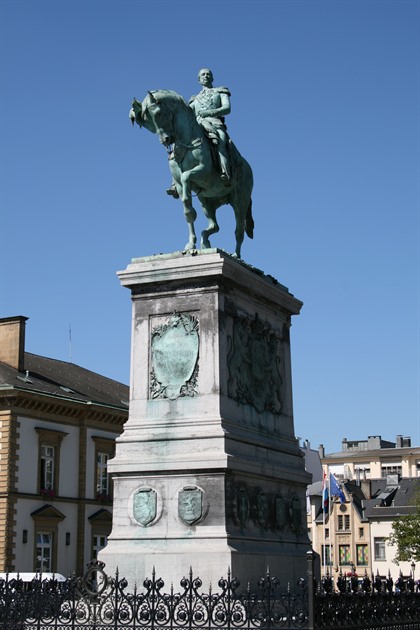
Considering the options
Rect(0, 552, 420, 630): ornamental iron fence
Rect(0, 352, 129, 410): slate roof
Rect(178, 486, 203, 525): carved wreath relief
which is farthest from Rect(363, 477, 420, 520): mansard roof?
Rect(0, 552, 420, 630): ornamental iron fence

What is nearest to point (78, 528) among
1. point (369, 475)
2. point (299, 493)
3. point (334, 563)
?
point (299, 493)

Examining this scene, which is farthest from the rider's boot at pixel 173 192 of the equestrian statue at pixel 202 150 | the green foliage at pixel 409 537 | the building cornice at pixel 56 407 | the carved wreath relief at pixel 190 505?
the green foliage at pixel 409 537

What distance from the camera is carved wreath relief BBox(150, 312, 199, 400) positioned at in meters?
17.7

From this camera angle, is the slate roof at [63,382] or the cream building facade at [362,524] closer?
the slate roof at [63,382]

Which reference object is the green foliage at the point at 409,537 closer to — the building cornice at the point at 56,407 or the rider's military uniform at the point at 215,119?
the building cornice at the point at 56,407

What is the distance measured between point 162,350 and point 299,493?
4.18 metres

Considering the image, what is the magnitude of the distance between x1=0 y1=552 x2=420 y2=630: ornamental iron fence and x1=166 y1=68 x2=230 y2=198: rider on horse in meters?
7.87

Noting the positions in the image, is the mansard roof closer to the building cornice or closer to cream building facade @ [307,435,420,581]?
cream building facade @ [307,435,420,581]

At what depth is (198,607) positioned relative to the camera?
45.3 ft

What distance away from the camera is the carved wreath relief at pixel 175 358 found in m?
17.7

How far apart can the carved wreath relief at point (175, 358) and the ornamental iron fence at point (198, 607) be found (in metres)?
3.42

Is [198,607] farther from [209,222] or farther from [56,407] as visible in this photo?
[56,407]

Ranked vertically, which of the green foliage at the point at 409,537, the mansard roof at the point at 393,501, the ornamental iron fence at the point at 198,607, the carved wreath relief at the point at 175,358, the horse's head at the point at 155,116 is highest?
the horse's head at the point at 155,116

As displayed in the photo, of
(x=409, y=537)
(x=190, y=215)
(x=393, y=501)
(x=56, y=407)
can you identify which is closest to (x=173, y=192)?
(x=190, y=215)
